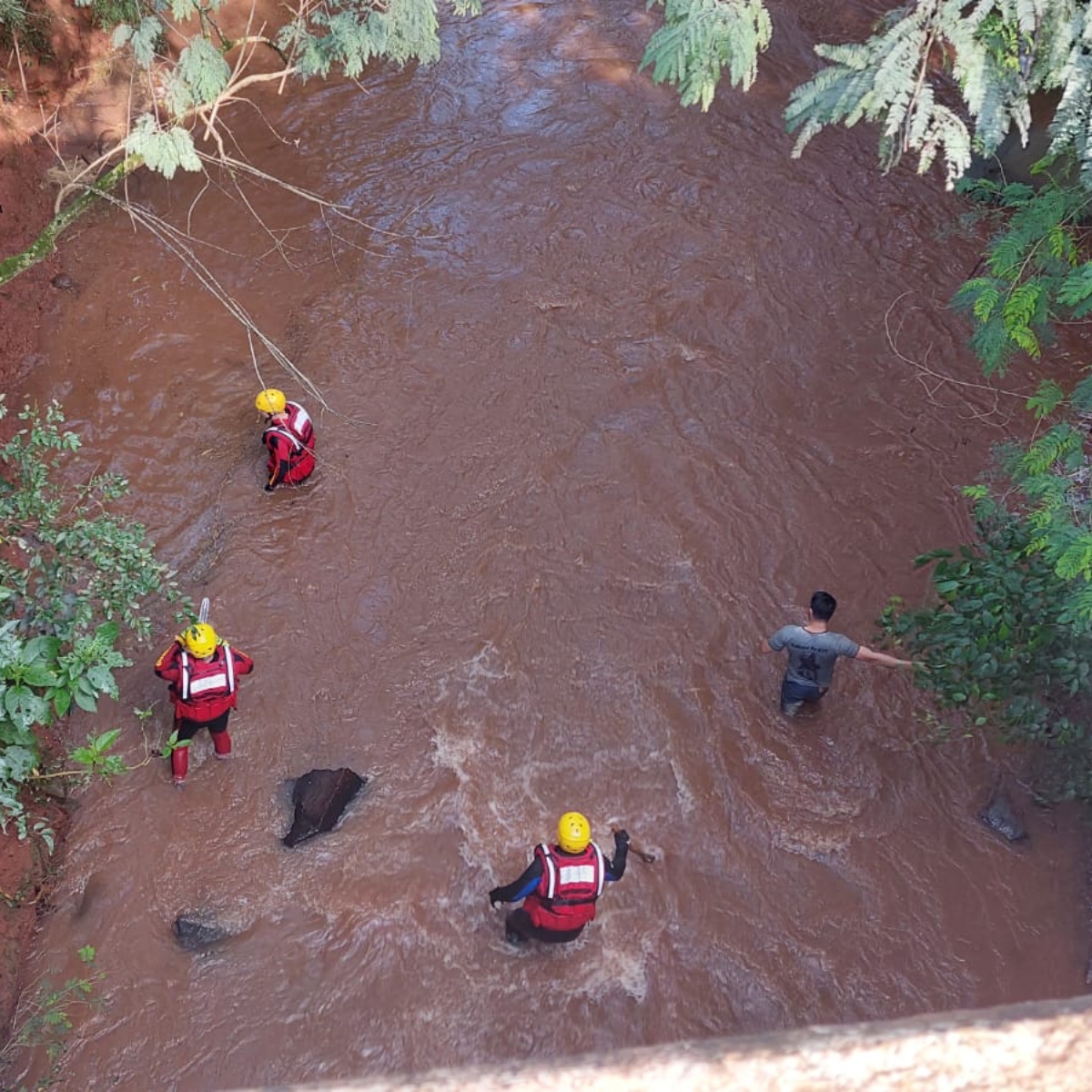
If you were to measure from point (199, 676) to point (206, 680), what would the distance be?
0.05 m

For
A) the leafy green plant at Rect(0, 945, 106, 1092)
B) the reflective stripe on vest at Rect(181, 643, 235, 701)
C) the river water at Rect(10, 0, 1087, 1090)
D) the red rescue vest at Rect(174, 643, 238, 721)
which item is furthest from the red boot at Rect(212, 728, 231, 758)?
the leafy green plant at Rect(0, 945, 106, 1092)

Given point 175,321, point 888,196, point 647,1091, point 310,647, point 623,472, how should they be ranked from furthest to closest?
point 888,196, point 175,321, point 623,472, point 310,647, point 647,1091

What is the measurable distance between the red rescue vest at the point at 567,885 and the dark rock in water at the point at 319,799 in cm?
163

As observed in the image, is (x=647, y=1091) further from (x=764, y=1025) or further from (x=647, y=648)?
(x=647, y=648)

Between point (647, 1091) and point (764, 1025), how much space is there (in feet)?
14.8

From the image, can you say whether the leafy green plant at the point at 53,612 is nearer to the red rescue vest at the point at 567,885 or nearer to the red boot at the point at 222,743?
the red boot at the point at 222,743

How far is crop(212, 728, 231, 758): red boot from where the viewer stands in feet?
21.6

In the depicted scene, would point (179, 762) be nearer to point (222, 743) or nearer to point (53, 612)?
point (222, 743)

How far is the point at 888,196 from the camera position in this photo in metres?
11.1

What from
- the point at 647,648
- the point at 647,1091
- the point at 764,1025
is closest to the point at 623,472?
the point at 647,648

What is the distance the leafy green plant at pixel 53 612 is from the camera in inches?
198

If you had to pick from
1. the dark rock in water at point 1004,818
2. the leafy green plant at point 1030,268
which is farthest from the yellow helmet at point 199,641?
the leafy green plant at point 1030,268

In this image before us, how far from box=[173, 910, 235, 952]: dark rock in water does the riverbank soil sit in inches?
198

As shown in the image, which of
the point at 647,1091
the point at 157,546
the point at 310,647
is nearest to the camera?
the point at 647,1091
